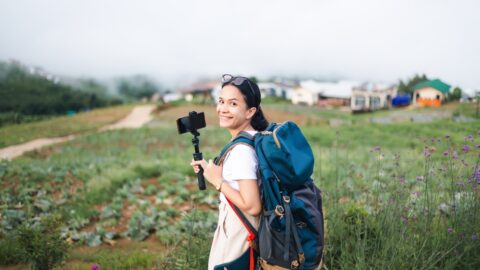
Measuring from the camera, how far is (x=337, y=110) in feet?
43.1

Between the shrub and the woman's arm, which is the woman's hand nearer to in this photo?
the woman's arm

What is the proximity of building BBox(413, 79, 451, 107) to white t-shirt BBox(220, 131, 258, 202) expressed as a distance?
5.22 meters

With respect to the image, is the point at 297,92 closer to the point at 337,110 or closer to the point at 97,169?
the point at 337,110

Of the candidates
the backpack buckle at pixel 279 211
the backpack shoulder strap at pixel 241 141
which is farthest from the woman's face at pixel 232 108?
the backpack buckle at pixel 279 211

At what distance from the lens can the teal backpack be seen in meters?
2.01

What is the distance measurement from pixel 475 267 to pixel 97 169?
26.6ft

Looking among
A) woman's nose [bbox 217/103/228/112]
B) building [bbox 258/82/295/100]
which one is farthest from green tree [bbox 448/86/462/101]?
building [bbox 258/82/295/100]

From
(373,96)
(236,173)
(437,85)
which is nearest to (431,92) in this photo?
(437,85)

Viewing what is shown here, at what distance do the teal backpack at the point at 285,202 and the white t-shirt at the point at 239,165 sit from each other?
34 millimetres

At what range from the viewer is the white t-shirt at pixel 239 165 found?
2.06m

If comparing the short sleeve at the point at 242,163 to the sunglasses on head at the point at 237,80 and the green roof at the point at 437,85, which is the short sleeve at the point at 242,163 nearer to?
the sunglasses on head at the point at 237,80

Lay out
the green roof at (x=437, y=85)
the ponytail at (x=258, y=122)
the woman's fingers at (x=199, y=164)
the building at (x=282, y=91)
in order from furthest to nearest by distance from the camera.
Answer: the building at (x=282, y=91) → the green roof at (x=437, y=85) → the ponytail at (x=258, y=122) → the woman's fingers at (x=199, y=164)

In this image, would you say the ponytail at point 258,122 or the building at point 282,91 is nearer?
the ponytail at point 258,122

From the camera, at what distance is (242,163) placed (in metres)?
2.07
